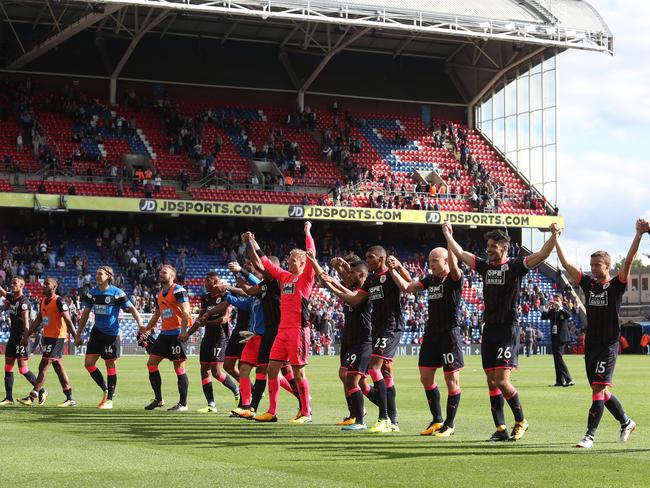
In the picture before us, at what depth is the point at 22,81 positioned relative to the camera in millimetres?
54938

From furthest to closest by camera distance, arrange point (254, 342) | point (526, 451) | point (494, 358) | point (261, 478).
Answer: point (254, 342), point (494, 358), point (526, 451), point (261, 478)

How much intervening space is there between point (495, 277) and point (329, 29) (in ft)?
146

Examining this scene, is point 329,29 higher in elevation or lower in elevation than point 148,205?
higher

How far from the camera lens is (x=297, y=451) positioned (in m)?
11.9

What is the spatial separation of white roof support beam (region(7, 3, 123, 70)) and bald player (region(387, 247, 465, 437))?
115ft

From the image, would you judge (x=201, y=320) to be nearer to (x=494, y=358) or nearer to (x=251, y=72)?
(x=494, y=358)

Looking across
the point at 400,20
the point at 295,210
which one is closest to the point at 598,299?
the point at 295,210

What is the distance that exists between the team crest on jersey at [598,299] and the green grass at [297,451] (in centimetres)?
156

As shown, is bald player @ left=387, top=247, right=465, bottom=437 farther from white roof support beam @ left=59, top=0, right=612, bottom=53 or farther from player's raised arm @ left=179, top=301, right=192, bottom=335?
white roof support beam @ left=59, top=0, right=612, bottom=53

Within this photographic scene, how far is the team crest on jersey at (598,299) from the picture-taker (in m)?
12.4

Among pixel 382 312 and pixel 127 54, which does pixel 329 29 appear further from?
pixel 382 312

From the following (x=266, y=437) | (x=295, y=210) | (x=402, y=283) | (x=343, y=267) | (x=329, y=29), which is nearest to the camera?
(x=266, y=437)

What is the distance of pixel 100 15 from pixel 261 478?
38665mm

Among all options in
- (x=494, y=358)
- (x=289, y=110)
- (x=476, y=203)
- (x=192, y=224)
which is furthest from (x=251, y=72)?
(x=494, y=358)
